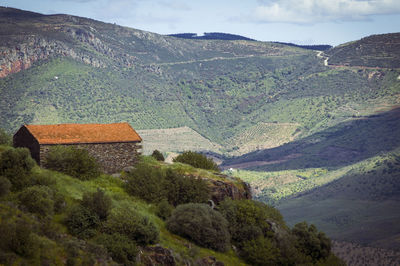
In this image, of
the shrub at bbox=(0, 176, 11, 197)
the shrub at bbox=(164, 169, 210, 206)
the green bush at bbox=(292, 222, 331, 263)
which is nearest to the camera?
the shrub at bbox=(0, 176, 11, 197)

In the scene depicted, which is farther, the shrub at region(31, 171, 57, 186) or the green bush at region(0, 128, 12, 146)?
the green bush at region(0, 128, 12, 146)

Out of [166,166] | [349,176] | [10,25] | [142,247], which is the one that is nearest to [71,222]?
[142,247]

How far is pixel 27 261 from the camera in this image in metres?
26.1

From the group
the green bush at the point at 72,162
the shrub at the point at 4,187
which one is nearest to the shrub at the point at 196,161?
the green bush at the point at 72,162

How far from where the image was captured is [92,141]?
142ft

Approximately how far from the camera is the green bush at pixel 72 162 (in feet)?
133

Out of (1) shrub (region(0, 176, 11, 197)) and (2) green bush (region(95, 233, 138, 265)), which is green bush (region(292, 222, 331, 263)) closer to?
(2) green bush (region(95, 233, 138, 265))

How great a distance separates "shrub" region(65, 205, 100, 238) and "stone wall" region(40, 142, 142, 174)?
10.3 metres

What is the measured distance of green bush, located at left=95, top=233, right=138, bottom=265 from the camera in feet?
104

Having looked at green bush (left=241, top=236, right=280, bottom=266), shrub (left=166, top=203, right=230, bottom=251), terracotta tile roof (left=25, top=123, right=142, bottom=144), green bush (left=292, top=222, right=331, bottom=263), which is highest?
terracotta tile roof (left=25, top=123, right=142, bottom=144)

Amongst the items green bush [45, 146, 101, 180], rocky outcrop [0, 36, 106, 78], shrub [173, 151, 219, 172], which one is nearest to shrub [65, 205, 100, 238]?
green bush [45, 146, 101, 180]

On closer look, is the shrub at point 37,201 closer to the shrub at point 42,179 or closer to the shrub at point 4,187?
the shrub at point 4,187

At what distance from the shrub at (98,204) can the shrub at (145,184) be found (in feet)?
27.1

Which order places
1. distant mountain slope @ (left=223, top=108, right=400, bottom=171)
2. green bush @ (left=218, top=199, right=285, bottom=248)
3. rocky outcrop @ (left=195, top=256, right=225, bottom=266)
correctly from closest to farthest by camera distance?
rocky outcrop @ (left=195, top=256, right=225, bottom=266) < green bush @ (left=218, top=199, right=285, bottom=248) < distant mountain slope @ (left=223, top=108, right=400, bottom=171)
